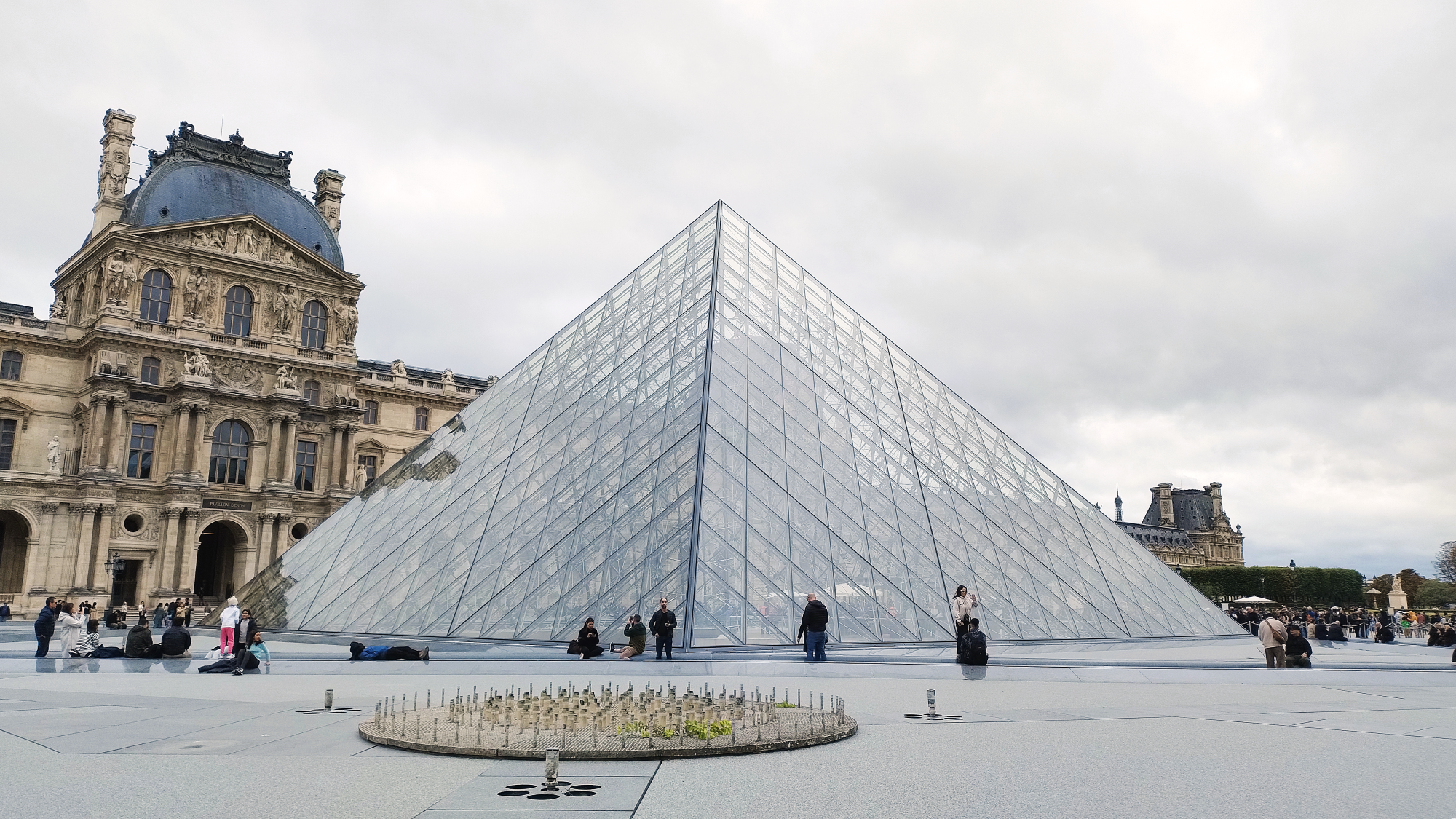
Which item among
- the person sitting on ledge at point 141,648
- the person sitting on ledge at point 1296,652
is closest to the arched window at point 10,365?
the person sitting on ledge at point 141,648

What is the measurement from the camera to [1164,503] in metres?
142

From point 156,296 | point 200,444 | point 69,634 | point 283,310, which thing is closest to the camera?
point 69,634

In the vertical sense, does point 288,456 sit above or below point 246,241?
below

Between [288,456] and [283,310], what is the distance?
794 centimetres

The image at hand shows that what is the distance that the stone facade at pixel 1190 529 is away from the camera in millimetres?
128625

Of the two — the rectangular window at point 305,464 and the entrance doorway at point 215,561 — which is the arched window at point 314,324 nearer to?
the rectangular window at point 305,464

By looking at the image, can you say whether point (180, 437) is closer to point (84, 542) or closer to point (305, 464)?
point (84, 542)

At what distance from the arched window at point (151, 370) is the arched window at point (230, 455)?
12.2ft

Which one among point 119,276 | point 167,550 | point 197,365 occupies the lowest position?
point 167,550

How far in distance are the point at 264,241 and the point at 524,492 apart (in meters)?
38.1

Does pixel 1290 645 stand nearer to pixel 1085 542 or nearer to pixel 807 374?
pixel 1085 542

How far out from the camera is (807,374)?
918 inches

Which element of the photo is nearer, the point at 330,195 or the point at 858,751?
the point at 858,751

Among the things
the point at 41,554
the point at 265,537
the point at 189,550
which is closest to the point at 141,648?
the point at 189,550
